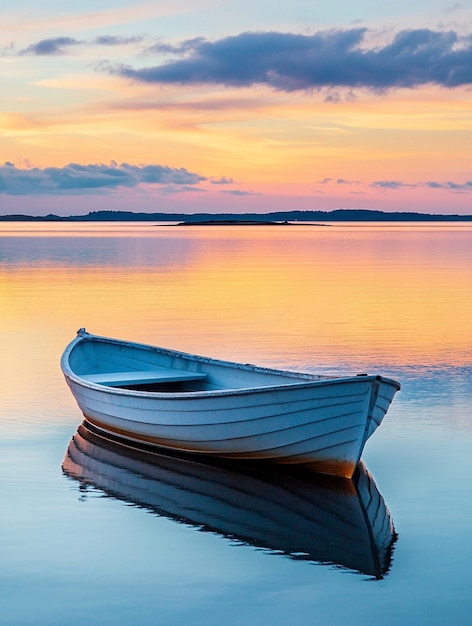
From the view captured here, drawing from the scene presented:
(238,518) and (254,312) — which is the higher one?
(254,312)

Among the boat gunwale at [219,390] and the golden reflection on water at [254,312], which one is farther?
the golden reflection on water at [254,312]

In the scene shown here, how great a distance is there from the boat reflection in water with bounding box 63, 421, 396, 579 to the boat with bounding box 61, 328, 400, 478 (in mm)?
276

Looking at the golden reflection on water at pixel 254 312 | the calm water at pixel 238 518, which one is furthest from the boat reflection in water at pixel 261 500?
the golden reflection on water at pixel 254 312

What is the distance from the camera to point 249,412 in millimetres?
12070

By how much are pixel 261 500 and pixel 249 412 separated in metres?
1.20

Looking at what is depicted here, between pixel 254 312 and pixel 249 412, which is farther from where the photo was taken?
pixel 254 312

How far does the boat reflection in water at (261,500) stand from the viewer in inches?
387

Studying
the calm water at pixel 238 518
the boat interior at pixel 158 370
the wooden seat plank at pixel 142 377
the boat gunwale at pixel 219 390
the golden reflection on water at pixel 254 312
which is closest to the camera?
the calm water at pixel 238 518

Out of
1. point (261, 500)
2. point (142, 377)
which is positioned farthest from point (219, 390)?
point (261, 500)

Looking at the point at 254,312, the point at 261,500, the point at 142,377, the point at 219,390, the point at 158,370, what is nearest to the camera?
the point at 261,500

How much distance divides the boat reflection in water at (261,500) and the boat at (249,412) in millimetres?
276

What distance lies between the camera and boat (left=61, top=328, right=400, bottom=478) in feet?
37.9

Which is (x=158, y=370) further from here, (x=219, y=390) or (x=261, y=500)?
(x=261, y=500)

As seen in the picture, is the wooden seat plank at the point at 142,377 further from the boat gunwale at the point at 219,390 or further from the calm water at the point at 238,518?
the calm water at the point at 238,518
